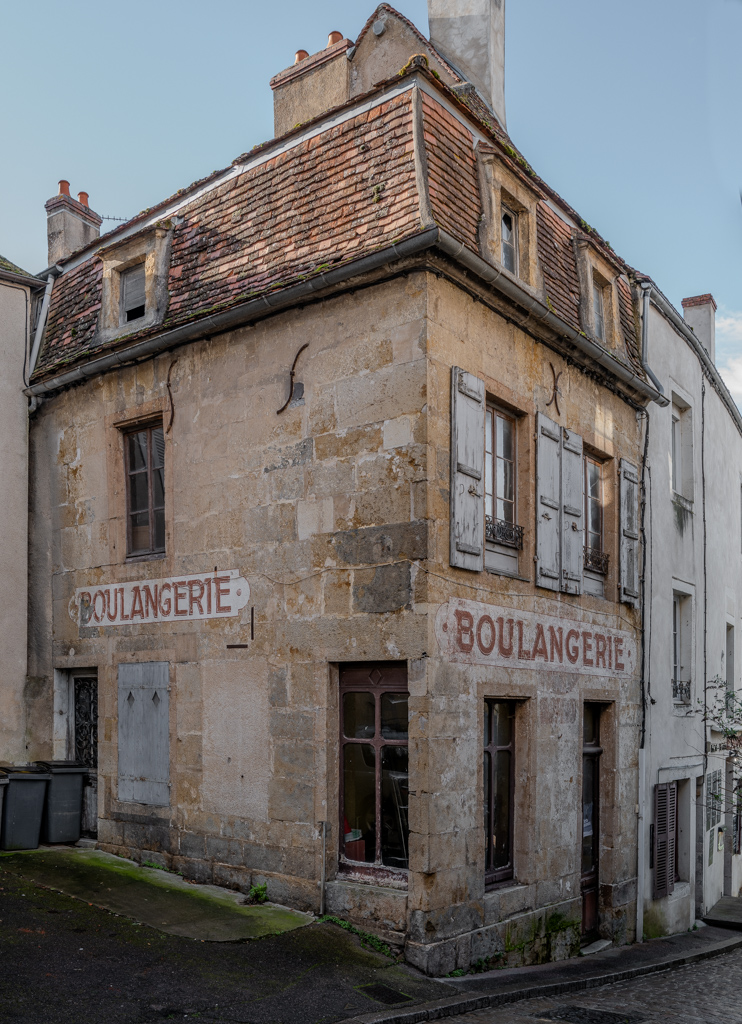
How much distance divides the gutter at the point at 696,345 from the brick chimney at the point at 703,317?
0.85m

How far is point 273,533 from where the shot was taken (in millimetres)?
9297

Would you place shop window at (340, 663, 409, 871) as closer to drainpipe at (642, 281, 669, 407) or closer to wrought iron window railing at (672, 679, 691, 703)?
drainpipe at (642, 281, 669, 407)

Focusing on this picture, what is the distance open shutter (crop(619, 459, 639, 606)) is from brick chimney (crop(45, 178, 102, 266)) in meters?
8.18

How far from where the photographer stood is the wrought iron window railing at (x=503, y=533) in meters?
9.38

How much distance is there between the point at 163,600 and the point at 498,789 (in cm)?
380

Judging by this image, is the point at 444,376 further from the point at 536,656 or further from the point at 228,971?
the point at 228,971

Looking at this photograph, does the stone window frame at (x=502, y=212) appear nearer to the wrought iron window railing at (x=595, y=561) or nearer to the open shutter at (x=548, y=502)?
the open shutter at (x=548, y=502)

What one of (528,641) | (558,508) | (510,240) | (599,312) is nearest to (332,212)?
(510,240)

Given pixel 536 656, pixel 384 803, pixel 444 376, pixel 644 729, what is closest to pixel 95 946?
pixel 384 803

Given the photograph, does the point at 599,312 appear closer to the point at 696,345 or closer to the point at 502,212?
the point at 502,212

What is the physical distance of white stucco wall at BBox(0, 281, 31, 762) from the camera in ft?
36.8

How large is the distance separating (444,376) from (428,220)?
4.27 feet

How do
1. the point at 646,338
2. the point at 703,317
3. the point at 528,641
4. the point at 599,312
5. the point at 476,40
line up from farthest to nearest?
the point at 703,317 → the point at 646,338 → the point at 476,40 → the point at 599,312 → the point at 528,641

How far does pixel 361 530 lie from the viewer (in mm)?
8617
